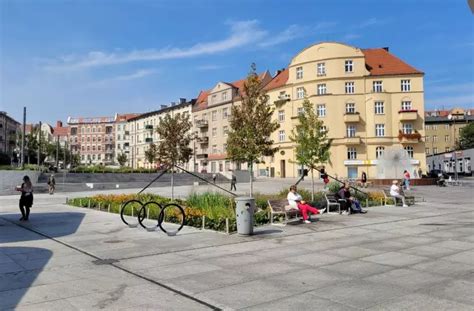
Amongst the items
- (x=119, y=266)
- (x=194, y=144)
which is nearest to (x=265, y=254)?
(x=119, y=266)

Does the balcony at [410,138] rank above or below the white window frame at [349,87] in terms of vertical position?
below

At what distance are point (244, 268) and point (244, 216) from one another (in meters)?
3.81

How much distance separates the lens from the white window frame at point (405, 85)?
61.7m

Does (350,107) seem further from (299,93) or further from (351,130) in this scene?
(299,93)

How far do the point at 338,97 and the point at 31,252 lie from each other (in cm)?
5688

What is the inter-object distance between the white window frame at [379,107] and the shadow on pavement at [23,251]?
168ft

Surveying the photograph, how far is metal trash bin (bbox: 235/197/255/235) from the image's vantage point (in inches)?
455

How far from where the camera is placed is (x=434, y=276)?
7.02 m

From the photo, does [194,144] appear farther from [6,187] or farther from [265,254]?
[265,254]

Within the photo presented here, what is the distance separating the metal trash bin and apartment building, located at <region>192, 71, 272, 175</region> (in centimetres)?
6760

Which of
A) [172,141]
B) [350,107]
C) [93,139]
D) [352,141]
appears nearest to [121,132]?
[93,139]

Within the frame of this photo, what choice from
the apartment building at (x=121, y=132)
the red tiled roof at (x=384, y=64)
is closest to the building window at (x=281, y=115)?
the red tiled roof at (x=384, y=64)

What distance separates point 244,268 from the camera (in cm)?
782

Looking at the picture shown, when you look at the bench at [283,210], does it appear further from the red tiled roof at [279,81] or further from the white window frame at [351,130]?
the red tiled roof at [279,81]
